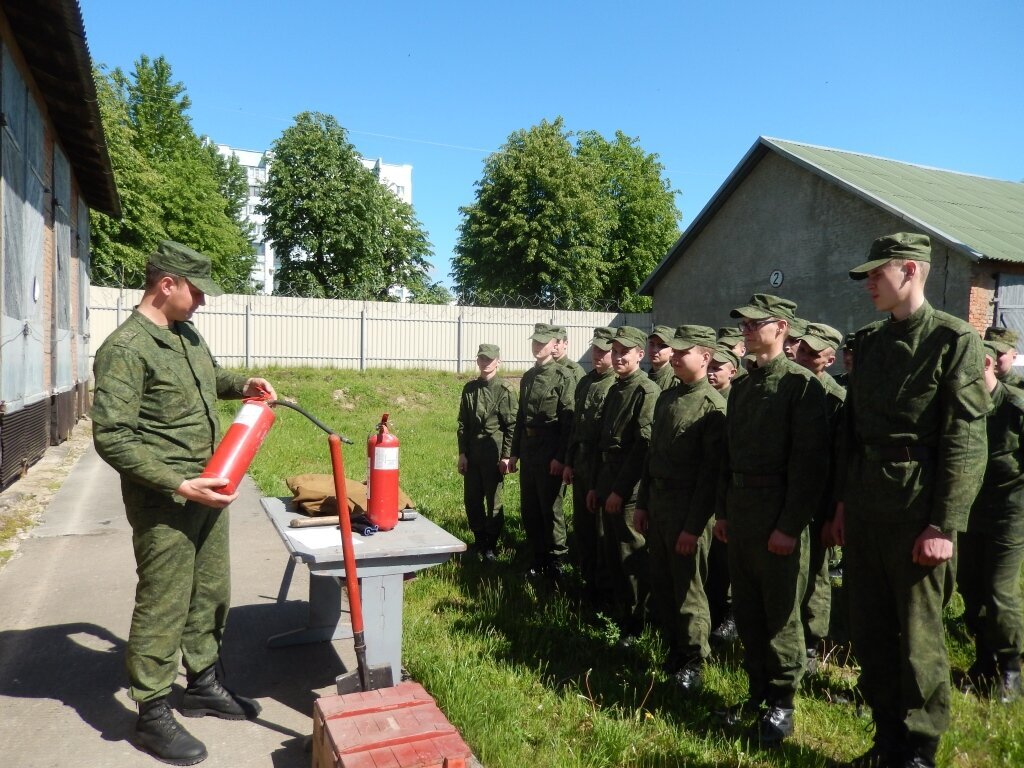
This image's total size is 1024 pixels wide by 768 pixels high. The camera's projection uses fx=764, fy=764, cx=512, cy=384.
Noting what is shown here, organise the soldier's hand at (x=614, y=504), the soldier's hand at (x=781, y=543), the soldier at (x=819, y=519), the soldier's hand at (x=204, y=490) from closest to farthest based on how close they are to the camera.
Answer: the soldier's hand at (x=204, y=490), the soldier's hand at (x=781, y=543), the soldier at (x=819, y=519), the soldier's hand at (x=614, y=504)

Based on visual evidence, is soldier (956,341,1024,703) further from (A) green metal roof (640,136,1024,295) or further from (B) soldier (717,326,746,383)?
(A) green metal roof (640,136,1024,295)

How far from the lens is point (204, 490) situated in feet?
10.5

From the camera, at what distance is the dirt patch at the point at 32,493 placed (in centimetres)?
684

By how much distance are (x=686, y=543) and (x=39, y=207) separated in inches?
389

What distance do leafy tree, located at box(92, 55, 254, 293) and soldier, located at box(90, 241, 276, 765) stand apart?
66.2 feet

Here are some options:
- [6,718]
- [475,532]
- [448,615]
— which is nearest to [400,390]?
[475,532]

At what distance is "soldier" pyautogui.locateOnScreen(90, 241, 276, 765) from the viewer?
3.23 m

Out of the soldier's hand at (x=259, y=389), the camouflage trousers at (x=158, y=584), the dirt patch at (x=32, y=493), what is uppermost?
the soldier's hand at (x=259, y=389)

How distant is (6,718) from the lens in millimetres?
3627

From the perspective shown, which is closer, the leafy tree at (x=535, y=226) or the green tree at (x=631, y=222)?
the leafy tree at (x=535, y=226)

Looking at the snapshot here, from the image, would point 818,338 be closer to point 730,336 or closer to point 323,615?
point 730,336

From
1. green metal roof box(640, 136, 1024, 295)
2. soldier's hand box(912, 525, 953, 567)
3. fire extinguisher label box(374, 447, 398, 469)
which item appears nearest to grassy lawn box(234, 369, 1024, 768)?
soldier's hand box(912, 525, 953, 567)

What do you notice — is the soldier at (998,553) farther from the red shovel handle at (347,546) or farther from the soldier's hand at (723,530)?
the red shovel handle at (347,546)

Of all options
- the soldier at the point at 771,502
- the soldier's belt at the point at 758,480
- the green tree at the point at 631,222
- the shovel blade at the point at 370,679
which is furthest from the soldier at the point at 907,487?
the green tree at the point at 631,222
